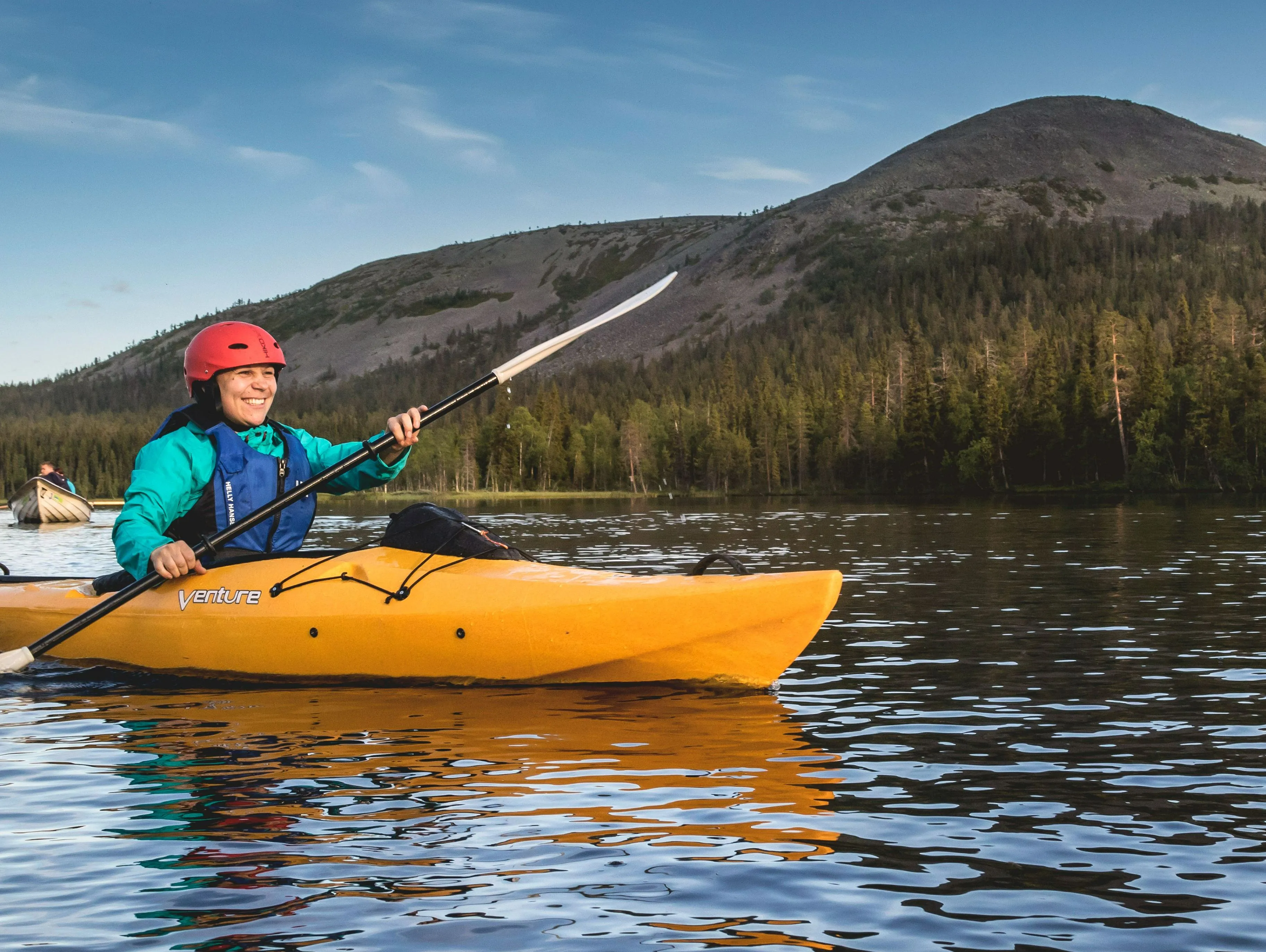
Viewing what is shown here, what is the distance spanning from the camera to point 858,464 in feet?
367

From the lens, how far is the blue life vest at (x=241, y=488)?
10.3 m

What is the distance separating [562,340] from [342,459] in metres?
2.51

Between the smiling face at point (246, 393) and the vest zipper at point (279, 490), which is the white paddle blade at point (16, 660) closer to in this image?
the vest zipper at point (279, 490)

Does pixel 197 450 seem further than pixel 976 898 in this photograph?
Yes

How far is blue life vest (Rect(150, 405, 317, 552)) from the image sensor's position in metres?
10.3

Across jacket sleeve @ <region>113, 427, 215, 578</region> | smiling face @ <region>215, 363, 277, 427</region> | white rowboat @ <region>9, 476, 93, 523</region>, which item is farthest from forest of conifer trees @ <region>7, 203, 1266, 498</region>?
jacket sleeve @ <region>113, 427, 215, 578</region>

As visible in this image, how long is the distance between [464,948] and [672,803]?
2197 millimetres

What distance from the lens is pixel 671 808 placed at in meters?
6.33

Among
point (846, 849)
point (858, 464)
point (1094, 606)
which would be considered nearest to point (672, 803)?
point (846, 849)

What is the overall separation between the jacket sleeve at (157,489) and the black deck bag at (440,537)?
1.74 metres

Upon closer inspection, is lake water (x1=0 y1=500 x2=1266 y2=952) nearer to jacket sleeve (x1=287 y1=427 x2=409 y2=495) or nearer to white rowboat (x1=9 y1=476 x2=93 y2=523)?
A: jacket sleeve (x1=287 y1=427 x2=409 y2=495)

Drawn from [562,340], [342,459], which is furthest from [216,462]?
[562,340]

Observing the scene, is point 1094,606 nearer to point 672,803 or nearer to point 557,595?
point 557,595

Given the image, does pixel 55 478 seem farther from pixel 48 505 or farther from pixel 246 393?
pixel 246 393
